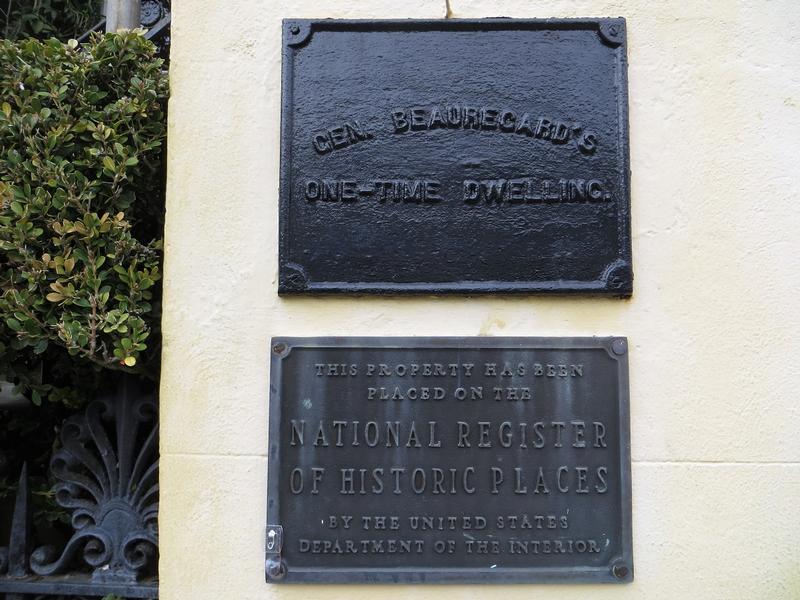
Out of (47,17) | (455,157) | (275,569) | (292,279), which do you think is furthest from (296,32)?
(275,569)

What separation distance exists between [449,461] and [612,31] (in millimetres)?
1792

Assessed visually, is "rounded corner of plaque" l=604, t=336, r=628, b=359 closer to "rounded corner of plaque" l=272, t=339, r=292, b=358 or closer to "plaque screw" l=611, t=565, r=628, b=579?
"plaque screw" l=611, t=565, r=628, b=579

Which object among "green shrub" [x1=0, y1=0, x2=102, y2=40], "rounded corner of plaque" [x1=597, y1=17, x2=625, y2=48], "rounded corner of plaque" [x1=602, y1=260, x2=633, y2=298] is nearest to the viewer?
"rounded corner of plaque" [x1=602, y1=260, x2=633, y2=298]

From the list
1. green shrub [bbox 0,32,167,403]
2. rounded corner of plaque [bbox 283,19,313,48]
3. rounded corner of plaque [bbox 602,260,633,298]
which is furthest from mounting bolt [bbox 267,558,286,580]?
rounded corner of plaque [bbox 283,19,313,48]

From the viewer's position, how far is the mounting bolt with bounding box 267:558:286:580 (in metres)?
2.46

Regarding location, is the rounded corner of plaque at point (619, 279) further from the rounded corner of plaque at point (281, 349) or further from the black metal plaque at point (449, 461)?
the rounded corner of plaque at point (281, 349)

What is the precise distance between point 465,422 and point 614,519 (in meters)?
0.64

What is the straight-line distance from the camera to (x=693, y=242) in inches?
103

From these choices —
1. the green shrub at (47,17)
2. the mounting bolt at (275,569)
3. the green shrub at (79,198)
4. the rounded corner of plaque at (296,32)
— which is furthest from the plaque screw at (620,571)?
the green shrub at (47,17)

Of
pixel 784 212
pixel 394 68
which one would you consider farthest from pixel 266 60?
pixel 784 212

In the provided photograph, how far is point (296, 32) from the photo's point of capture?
8.87 ft

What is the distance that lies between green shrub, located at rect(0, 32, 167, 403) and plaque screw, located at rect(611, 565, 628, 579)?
194 centimetres

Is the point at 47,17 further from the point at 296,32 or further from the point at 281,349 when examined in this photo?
the point at 281,349

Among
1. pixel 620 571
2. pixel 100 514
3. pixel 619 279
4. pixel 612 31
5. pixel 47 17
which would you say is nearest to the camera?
pixel 620 571
